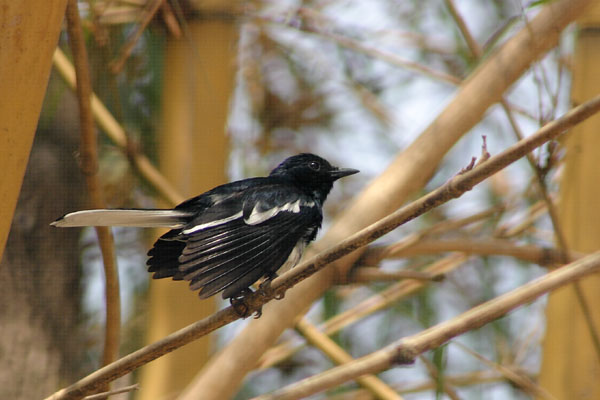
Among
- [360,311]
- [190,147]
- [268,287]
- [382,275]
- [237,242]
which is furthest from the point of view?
[360,311]

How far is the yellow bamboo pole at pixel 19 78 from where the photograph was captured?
124 centimetres

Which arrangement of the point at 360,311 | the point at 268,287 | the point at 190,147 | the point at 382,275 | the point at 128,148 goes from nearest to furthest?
the point at 268,287 < the point at 382,275 < the point at 128,148 < the point at 190,147 < the point at 360,311

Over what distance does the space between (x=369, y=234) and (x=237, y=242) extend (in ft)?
1.81

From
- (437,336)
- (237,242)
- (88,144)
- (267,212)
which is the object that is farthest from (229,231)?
(437,336)

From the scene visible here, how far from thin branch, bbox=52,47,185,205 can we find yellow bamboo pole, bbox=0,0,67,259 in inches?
32.4

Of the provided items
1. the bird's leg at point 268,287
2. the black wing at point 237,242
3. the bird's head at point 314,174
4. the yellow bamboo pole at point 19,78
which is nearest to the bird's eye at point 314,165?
the bird's head at point 314,174

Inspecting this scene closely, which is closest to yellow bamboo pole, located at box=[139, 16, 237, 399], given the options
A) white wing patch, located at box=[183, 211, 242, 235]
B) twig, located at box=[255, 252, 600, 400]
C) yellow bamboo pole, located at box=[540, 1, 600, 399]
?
white wing patch, located at box=[183, 211, 242, 235]

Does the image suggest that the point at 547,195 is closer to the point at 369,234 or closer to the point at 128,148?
the point at 369,234

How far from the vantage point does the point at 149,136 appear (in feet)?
9.77

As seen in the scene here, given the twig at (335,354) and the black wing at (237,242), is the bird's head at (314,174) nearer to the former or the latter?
the black wing at (237,242)

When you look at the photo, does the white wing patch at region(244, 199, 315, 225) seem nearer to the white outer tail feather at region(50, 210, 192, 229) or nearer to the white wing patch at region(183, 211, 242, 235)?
the white wing patch at region(183, 211, 242, 235)

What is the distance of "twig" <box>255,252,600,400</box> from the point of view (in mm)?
1424

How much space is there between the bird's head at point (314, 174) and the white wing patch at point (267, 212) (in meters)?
0.30

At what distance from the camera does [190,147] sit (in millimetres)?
2404
